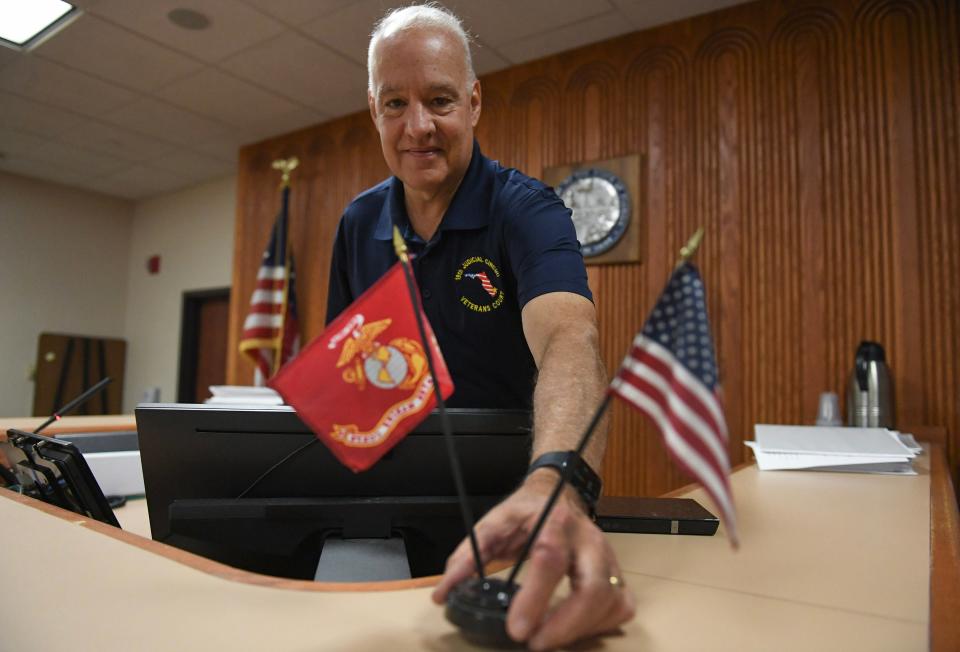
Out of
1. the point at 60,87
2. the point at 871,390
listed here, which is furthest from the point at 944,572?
the point at 60,87

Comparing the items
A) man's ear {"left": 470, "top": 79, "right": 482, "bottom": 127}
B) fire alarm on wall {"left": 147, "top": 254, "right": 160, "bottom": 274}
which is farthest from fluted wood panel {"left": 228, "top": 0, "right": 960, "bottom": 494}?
fire alarm on wall {"left": 147, "top": 254, "right": 160, "bottom": 274}

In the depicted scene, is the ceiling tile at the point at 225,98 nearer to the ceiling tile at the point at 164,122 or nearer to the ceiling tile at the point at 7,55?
the ceiling tile at the point at 164,122

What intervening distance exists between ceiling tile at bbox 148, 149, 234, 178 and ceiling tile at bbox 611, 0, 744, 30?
149 inches

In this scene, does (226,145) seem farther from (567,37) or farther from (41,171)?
(567,37)

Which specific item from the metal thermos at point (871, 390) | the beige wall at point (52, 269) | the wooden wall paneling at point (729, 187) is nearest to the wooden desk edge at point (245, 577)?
the metal thermos at point (871, 390)

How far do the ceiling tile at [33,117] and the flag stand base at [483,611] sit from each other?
515cm

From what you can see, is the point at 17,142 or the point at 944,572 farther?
the point at 17,142

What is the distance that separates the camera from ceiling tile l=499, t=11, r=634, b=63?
10.6ft

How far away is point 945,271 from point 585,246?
5.15 ft

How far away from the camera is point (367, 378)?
0.61 m

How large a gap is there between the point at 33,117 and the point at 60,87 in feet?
2.31

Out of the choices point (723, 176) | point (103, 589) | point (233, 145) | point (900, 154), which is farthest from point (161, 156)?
point (103, 589)

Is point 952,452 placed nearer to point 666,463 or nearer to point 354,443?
point 666,463

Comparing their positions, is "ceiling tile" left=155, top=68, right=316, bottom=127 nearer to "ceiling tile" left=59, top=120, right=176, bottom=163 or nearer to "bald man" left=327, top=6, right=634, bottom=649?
"ceiling tile" left=59, top=120, right=176, bottom=163
